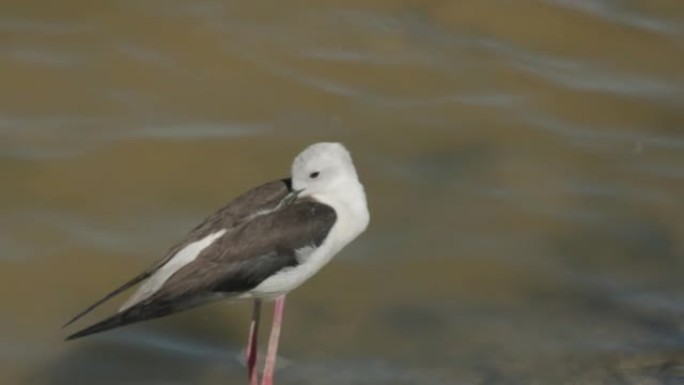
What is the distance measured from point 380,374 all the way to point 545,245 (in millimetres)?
1443

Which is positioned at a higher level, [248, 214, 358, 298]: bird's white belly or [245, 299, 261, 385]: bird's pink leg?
[248, 214, 358, 298]: bird's white belly

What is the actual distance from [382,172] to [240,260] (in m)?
2.27

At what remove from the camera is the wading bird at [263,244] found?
598 cm

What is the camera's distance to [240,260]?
6039mm

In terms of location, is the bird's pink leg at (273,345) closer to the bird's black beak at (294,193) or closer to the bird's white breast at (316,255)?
the bird's white breast at (316,255)

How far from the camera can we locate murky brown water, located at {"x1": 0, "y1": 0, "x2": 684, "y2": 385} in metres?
6.88

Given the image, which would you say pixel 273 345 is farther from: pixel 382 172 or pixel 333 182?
pixel 382 172

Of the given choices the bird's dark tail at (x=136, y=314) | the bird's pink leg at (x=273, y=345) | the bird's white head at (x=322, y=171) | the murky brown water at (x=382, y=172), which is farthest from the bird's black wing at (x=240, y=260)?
the murky brown water at (x=382, y=172)

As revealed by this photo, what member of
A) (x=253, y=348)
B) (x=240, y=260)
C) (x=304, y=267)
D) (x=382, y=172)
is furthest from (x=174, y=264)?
(x=382, y=172)

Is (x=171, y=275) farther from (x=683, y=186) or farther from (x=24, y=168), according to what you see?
(x=683, y=186)

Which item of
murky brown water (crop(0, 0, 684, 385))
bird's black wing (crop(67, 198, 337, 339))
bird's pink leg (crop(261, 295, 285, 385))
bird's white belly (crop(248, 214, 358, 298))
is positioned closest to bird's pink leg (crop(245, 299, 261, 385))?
bird's pink leg (crop(261, 295, 285, 385))

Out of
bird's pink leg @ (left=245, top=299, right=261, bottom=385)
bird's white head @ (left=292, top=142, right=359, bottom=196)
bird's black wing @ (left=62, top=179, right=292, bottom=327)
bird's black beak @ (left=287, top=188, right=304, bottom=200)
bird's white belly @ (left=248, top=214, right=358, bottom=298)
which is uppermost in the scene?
bird's white head @ (left=292, top=142, right=359, bottom=196)

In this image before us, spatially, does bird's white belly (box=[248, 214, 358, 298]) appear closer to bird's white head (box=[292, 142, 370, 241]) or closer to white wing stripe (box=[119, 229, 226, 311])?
bird's white head (box=[292, 142, 370, 241])

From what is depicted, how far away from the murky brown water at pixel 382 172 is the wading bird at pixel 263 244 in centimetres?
66
